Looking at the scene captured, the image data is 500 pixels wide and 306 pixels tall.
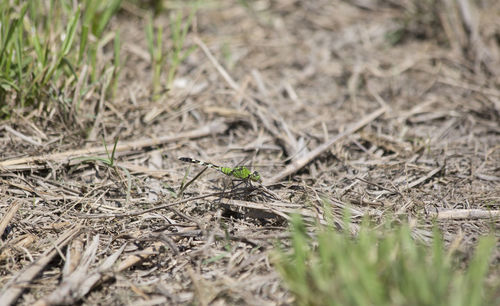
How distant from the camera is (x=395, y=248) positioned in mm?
1599

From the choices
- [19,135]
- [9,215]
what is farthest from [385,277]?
[19,135]

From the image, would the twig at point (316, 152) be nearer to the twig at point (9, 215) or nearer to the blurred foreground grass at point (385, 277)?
the blurred foreground grass at point (385, 277)

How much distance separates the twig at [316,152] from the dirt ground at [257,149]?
1cm

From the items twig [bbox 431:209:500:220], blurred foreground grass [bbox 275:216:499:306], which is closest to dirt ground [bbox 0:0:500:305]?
twig [bbox 431:209:500:220]

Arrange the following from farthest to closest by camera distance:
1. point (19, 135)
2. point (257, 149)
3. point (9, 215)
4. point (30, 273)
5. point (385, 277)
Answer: point (257, 149), point (19, 135), point (9, 215), point (30, 273), point (385, 277)

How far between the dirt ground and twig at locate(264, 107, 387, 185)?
0.04 ft

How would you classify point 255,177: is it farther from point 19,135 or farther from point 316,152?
point 19,135

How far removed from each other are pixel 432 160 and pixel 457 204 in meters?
0.43

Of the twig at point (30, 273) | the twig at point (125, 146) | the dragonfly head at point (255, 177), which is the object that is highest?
the dragonfly head at point (255, 177)

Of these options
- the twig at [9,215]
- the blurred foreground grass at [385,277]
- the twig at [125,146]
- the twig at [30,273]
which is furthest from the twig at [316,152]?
the twig at [9,215]

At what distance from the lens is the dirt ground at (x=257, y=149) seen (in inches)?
75.4

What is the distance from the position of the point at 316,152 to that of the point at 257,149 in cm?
35

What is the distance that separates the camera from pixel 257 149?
8.92 ft

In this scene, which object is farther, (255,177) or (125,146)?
(125,146)
